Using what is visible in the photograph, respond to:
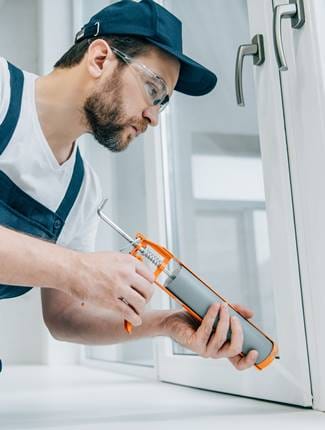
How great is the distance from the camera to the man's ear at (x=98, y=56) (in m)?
1.11

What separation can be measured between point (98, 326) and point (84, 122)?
45 centimetres

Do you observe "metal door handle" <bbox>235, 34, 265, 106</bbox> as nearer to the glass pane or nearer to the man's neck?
the glass pane

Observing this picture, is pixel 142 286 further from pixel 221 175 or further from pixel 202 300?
pixel 221 175

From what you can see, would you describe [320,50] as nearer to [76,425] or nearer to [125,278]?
[125,278]

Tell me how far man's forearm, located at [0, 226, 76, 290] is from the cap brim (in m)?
0.51

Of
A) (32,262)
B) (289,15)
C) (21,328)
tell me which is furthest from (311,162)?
(21,328)

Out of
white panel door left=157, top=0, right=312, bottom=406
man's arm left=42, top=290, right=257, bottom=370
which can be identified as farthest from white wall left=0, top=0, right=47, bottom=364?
man's arm left=42, top=290, right=257, bottom=370

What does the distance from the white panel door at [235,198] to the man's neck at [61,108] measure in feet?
1.23

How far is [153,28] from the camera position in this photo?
3.51 feet

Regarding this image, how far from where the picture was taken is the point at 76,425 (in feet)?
2.80

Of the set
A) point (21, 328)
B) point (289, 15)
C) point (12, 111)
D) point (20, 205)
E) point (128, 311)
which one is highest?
point (289, 15)

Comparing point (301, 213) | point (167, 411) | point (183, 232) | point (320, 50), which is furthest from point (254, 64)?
point (167, 411)

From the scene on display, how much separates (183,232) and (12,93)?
0.66m

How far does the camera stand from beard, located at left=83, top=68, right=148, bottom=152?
1.12 meters
